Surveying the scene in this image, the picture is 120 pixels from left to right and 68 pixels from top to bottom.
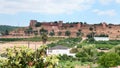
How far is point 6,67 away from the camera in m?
12.8

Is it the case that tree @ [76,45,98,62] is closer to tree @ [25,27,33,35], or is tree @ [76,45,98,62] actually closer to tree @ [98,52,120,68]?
tree @ [98,52,120,68]

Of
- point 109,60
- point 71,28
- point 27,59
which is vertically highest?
point 27,59

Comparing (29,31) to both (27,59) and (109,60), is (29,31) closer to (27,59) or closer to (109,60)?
(109,60)

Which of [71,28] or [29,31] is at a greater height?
[71,28]

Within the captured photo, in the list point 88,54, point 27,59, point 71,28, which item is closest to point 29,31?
point 71,28

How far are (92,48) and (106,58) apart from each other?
2129 centimetres

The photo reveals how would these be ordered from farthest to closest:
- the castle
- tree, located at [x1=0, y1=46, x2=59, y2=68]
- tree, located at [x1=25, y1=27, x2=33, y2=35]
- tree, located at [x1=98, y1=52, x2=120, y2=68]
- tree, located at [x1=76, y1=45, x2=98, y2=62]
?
tree, located at [x1=25, y1=27, x2=33, y2=35]
the castle
tree, located at [x1=76, y1=45, x2=98, y2=62]
tree, located at [x1=98, y1=52, x2=120, y2=68]
tree, located at [x1=0, y1=46, x2=59, y2=68]

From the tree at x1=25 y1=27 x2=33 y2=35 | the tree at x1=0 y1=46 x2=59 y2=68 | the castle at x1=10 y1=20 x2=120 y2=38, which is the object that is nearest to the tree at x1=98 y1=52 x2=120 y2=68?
the tree at x1=0 y1=46 x2=59 y2=68

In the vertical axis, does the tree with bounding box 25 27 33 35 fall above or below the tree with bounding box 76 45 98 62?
below

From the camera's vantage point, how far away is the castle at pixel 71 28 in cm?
15525

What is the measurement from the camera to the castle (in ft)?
509

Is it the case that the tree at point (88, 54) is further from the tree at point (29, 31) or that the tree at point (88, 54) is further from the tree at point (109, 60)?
the tree at point (29, 31)

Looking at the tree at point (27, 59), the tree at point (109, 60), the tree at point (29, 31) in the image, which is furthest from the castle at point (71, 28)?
the tree at point (27, 59)

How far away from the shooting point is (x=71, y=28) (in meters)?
163
